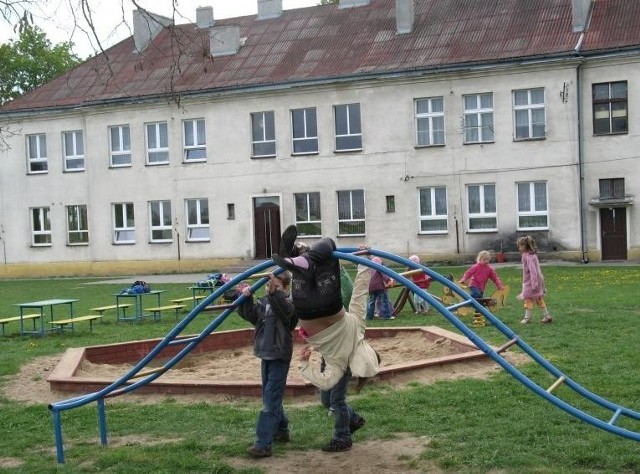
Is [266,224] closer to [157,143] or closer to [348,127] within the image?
[348,127]

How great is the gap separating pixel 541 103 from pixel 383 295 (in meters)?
19.1

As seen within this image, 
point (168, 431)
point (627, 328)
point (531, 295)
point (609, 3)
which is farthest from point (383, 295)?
point (609, 3)

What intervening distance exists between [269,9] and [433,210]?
1453 cm

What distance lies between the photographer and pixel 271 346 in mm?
8094

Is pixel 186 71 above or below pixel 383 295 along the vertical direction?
above

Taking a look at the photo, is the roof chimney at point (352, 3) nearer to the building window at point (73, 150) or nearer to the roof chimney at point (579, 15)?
the roof chimney at point (579, 15)

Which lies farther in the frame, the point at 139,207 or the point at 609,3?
the point at 139,207

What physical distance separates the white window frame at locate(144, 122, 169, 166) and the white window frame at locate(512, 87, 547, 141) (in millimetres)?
15522

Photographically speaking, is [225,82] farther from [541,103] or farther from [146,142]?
[541,103]

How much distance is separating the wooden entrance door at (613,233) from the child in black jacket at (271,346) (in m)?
28.3

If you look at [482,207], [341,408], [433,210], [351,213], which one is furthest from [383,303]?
[351,213]

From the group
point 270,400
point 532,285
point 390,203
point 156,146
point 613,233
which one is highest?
point 156,146

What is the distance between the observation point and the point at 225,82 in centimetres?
4006

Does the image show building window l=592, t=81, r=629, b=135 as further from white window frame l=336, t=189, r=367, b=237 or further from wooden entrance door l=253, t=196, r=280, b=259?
wooden entrance door l=253, t=196, r=280, b=259
